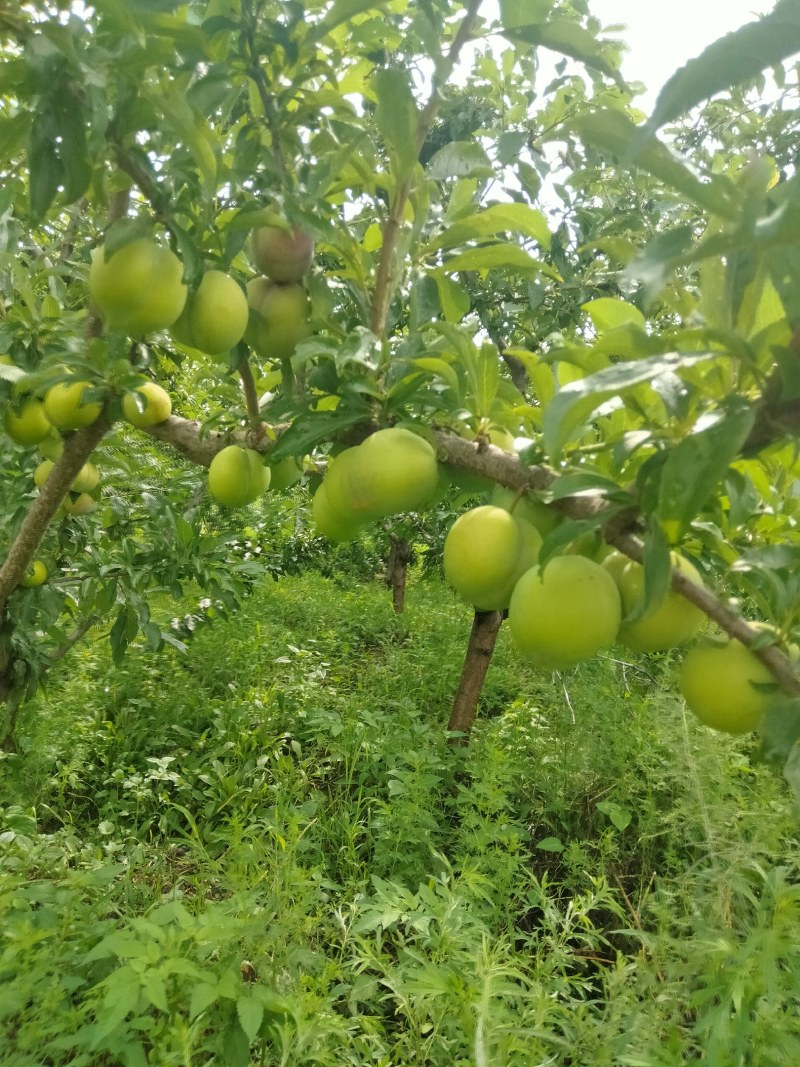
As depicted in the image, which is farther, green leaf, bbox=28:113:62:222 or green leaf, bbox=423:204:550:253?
green leaf, bbox=423:204:550:253

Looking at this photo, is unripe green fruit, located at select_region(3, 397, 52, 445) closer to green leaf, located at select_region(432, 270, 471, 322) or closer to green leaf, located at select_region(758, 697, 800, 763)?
green leaf, located at select_region(432, 270, 471, 322)

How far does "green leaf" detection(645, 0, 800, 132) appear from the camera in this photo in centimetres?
45

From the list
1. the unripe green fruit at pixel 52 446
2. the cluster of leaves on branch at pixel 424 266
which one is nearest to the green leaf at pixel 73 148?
the cluster of leaves on branch at pixel 424 266

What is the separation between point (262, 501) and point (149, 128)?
545cm

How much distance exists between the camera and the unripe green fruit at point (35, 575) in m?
1.91

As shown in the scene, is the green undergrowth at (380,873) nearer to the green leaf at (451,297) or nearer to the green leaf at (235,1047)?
the green leaf at (235,1047)

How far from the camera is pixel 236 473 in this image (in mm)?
1200

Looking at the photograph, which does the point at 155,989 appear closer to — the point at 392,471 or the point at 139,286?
the point at 392,471

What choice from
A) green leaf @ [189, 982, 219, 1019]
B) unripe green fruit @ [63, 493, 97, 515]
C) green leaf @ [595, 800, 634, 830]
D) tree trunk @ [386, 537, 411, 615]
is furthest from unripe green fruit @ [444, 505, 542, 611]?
tree trunk @ [386, 537, 411, 615]

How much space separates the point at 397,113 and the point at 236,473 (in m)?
0.61

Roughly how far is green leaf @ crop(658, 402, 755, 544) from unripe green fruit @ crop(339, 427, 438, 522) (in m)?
0.31

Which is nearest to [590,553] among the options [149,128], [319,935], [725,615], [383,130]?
[725,615]

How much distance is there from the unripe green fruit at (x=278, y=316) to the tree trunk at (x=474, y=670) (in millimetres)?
1829

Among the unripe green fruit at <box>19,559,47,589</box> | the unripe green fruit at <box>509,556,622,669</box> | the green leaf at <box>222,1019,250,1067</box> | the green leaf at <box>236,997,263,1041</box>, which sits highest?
the unripe green fruit at <box>509,556,622,669</box>
